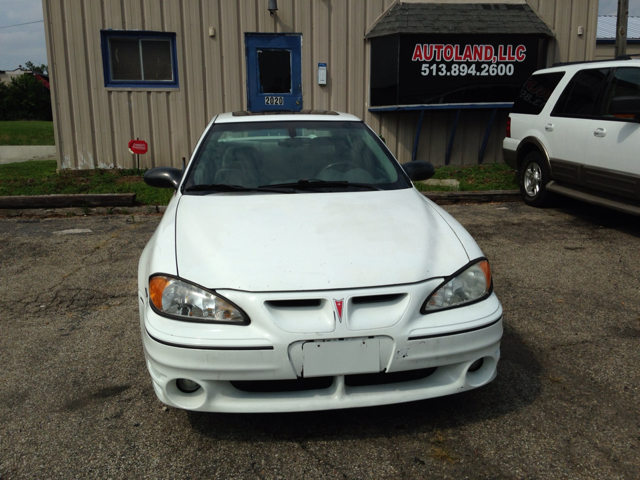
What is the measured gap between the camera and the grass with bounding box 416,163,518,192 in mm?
9086

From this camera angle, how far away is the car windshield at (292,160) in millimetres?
3613

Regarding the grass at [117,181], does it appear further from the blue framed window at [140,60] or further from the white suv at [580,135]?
the blue framed window at [140,60]

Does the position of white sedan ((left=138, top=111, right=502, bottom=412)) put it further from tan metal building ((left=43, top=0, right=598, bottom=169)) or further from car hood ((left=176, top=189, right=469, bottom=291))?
tan metal building ((left=43, top=0, right=598, bottom=169))

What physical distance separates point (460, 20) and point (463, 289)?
896cm

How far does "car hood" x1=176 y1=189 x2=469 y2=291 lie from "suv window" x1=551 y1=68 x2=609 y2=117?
4364mm

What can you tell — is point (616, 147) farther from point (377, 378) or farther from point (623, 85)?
point (377, 378)

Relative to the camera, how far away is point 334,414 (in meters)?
2.79

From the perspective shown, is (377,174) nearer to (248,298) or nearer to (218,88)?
(248,298)

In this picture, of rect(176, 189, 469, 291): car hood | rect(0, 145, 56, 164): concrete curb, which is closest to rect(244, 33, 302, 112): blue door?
rect(176, 189, 469, 291): car hood

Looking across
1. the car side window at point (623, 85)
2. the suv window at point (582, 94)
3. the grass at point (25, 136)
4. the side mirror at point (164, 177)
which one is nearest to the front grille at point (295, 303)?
the side mirror at point (164, 177)

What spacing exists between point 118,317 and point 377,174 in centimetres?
213

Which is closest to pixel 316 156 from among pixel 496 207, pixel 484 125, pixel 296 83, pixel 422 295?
pixel 422 295

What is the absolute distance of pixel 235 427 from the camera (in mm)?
2701

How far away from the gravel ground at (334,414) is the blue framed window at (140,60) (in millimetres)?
6420
